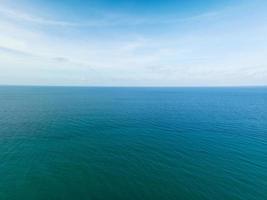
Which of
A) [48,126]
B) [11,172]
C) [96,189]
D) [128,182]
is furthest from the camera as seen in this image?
[48,126]

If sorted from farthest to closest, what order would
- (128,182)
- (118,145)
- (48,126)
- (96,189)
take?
(48,126) < (118,145) < (128,182) < (96,189)

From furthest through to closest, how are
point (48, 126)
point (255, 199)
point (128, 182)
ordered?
point (48, 126) < point (128, 182) < point (255, 199)

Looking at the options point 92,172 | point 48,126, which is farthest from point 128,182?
point 48,126

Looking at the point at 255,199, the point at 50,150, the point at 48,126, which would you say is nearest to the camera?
the point at 255,199

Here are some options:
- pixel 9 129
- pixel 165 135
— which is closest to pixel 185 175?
pixel 165 135

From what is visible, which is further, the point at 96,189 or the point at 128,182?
the point at 128,182

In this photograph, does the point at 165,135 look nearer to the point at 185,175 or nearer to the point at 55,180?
the point at 185,175

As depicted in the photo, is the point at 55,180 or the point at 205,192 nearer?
the point at 205,192

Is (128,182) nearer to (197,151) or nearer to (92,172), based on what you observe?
(92,172)
